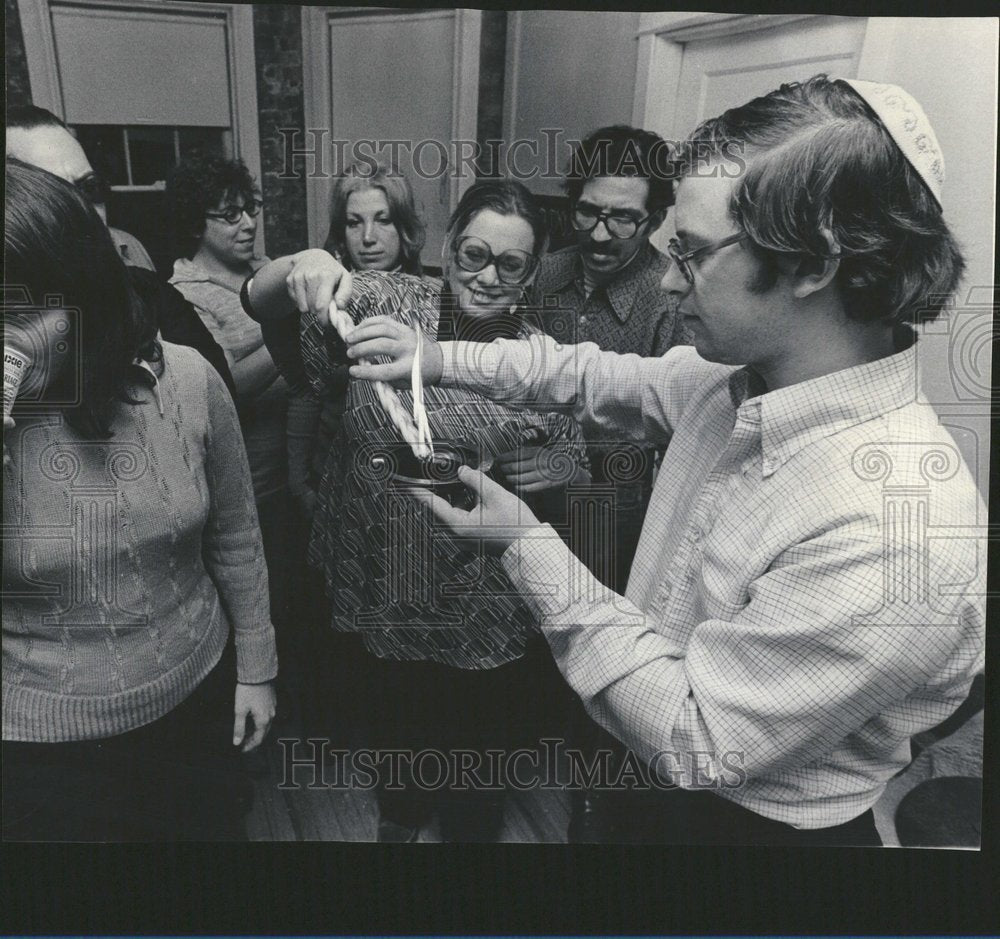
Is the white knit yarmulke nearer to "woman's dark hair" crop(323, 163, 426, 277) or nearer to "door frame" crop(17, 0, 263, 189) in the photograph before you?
"woman's dark hair" crop(323, 163, 426, 277)

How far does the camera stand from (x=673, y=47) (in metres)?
Result: 1.97

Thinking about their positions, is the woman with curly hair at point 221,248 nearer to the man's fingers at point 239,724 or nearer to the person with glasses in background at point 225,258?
the person with glasses in background at point 225,258

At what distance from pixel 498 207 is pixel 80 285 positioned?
0.84 m

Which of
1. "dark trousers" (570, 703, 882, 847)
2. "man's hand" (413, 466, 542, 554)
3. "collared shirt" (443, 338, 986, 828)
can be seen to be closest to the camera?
"collared shirt" (443, 338, 986, 828)

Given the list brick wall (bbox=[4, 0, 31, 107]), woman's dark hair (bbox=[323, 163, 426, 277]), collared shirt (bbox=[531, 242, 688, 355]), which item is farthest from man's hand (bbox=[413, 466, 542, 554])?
brick wall (bbox=[4, 0, 31, 107])

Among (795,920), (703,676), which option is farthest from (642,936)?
(703,676)

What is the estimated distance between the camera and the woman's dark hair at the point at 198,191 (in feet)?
6.45

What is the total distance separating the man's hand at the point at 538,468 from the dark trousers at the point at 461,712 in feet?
1.08

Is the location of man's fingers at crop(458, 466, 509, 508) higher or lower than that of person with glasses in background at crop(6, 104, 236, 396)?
lower

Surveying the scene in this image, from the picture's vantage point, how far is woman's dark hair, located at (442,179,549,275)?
1.95 metres

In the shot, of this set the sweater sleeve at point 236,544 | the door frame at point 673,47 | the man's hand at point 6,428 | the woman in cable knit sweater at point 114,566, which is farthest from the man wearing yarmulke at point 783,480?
the man's hand at point 6,428

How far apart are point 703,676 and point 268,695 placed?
0.93m

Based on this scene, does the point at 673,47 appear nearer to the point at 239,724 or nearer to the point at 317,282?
the point at 317,282

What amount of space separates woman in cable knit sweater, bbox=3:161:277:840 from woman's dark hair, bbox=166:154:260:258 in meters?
0.14
